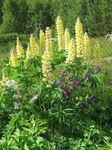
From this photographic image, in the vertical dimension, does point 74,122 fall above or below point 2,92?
below

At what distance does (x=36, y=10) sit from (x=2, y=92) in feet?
107

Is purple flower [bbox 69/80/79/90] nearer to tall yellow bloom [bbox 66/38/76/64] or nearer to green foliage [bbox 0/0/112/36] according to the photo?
tall yellow bloom [bbox 66/38/76/64]

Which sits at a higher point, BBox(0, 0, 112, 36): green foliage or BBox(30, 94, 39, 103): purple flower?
BBox(0, 0, 112, 36): green foliage

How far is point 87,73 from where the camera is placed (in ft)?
20.4

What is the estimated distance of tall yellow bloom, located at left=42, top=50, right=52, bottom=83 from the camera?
609 centimetres

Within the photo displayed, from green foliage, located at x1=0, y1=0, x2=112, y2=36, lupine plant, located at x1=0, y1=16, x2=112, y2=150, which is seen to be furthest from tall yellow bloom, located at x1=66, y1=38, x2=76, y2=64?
green foliage, located at x1=0, y1=0, x2=112, y2=36

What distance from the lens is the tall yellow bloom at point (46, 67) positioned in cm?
609

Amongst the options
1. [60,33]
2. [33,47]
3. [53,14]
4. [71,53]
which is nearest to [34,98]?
[71,53]

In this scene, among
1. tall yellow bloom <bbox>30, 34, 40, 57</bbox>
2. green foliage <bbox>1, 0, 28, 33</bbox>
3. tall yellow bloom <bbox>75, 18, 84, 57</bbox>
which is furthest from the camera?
green foliage <bbox>1, 0, 28, 33</bbox>

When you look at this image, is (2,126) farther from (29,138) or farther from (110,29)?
(110,29)

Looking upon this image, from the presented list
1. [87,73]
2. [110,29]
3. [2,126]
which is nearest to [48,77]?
[87,73]

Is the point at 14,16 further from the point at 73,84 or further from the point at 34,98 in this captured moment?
the point at 34,98

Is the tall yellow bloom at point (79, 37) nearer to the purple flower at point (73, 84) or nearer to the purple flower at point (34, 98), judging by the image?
the purple flower at point (73, 84)

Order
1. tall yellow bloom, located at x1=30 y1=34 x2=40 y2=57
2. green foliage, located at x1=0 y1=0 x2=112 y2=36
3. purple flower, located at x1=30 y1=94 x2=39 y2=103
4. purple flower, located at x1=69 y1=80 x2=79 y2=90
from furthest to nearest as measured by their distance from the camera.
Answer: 1. green foliage, located at x1=0 y1=0 x2=112 y2=36
2. tall yellow bloom, located at x1=30 y1=34 x2=40 y2=57
3. purple flower, located at x1=69 y1=80 x2=79 y2=90
4. purple flower, located at x1=30 y1=94 x2=39 y2=103
